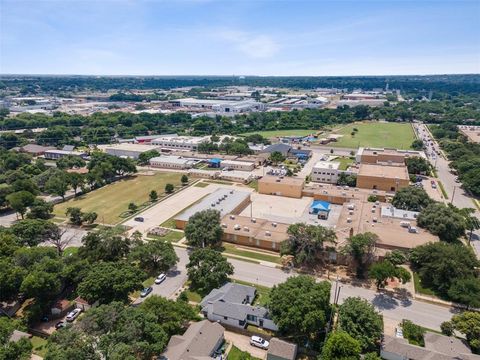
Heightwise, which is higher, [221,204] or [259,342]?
[221,204]

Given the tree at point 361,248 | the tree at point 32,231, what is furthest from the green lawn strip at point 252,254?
the tree at point 32,231

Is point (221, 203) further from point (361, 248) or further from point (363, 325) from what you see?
point (363, 325)

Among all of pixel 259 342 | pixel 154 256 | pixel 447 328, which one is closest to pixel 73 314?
pixel 154 256

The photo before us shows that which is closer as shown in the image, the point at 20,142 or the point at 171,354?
the point at 171,354

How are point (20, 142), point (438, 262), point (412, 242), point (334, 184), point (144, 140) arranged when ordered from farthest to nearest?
point (144, 140)
point (20, 142)
point (334, 184)
point (412, 242)
point (438, 262)

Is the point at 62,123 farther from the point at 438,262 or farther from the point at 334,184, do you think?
the point at 438,262

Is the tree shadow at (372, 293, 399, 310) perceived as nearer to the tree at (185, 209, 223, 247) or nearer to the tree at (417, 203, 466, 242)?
the tree at (417, 203, 466, 242)

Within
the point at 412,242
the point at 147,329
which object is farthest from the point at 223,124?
the point at 147,329
